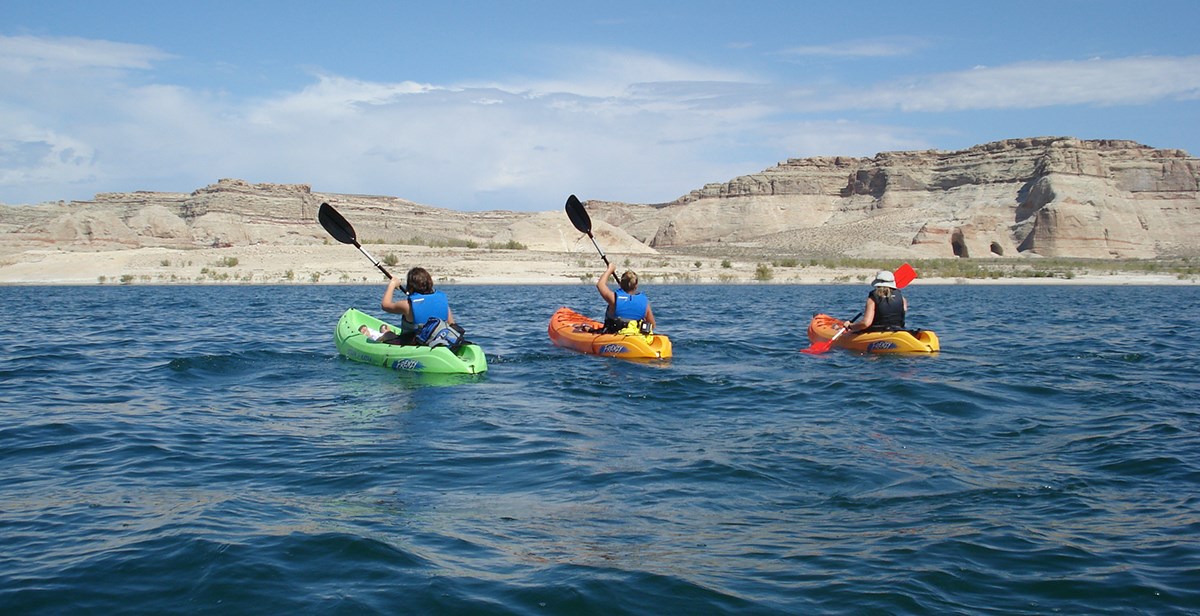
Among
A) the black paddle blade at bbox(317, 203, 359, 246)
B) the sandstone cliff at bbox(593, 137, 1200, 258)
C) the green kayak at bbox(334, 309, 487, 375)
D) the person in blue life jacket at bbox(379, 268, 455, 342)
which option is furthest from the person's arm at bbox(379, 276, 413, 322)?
the sandstone cliff at bbox(593, 137, 1200, 258)

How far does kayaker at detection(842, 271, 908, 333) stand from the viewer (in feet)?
41.1

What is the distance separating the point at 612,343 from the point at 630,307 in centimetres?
58

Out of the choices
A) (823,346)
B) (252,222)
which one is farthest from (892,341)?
(252,222)

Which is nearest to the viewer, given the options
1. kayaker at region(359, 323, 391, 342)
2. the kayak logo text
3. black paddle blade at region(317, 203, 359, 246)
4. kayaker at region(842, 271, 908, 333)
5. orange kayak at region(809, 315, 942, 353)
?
the kayak logo text

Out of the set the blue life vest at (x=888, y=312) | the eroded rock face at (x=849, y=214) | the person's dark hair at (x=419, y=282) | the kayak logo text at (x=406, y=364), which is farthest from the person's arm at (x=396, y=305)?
the eroded rock face at (x=849, y=214)

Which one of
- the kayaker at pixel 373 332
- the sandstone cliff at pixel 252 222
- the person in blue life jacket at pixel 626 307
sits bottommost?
the kayaker at pixel 373 332

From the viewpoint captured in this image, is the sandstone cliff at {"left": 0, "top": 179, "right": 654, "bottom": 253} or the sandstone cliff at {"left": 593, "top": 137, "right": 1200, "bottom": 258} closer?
the sandstone cliff at {"left": 0, "top": 179, "right": 654, "bottom": 253}

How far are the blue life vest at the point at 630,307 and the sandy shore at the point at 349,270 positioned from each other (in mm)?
22831

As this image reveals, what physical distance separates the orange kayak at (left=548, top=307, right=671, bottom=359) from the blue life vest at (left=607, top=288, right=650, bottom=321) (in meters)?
0.35

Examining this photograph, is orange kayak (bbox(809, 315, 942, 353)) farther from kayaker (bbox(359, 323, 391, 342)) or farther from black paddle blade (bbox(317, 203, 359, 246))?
black paddle blade (bbox(317, 203, 359, 246))

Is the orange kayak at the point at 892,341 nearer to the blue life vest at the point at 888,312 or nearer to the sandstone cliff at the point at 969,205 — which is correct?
the blue life vest at the point at 888,312

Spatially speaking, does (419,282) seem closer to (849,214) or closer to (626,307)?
(626,307)

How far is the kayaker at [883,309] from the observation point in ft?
41.1

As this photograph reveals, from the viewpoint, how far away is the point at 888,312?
12602mm
